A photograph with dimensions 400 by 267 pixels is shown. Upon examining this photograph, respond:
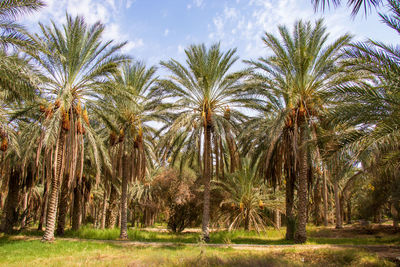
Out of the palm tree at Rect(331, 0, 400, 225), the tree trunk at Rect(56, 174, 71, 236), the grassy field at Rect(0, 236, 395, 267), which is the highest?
the palm tree at Rect(331, 0, 400, 225)

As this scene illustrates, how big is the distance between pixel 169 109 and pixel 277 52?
6.87 m

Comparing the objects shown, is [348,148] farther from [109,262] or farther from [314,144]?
[109,262]

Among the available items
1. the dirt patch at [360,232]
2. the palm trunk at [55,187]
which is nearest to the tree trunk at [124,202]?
the palm trunk at [55,187]

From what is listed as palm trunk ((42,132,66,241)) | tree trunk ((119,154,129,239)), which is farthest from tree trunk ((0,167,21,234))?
tree trunk ((119,154,129,239))

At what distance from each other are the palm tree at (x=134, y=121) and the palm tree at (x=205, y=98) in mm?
1689

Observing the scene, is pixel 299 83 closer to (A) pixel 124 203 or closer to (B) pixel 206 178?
(B) pixel 206 178

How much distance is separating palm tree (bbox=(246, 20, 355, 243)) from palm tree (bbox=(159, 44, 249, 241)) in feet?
4.81

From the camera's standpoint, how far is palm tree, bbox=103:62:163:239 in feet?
63.0

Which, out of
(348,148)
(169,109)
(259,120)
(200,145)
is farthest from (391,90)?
(169,109)

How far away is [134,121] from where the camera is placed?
20734 millimetres

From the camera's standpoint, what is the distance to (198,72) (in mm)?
18219

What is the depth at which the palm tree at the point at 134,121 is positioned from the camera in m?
19.2

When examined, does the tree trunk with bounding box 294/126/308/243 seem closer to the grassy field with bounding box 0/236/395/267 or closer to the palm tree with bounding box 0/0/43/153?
the grassy field with bounding box 0/236/395/267

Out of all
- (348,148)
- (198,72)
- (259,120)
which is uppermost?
(198,72)
